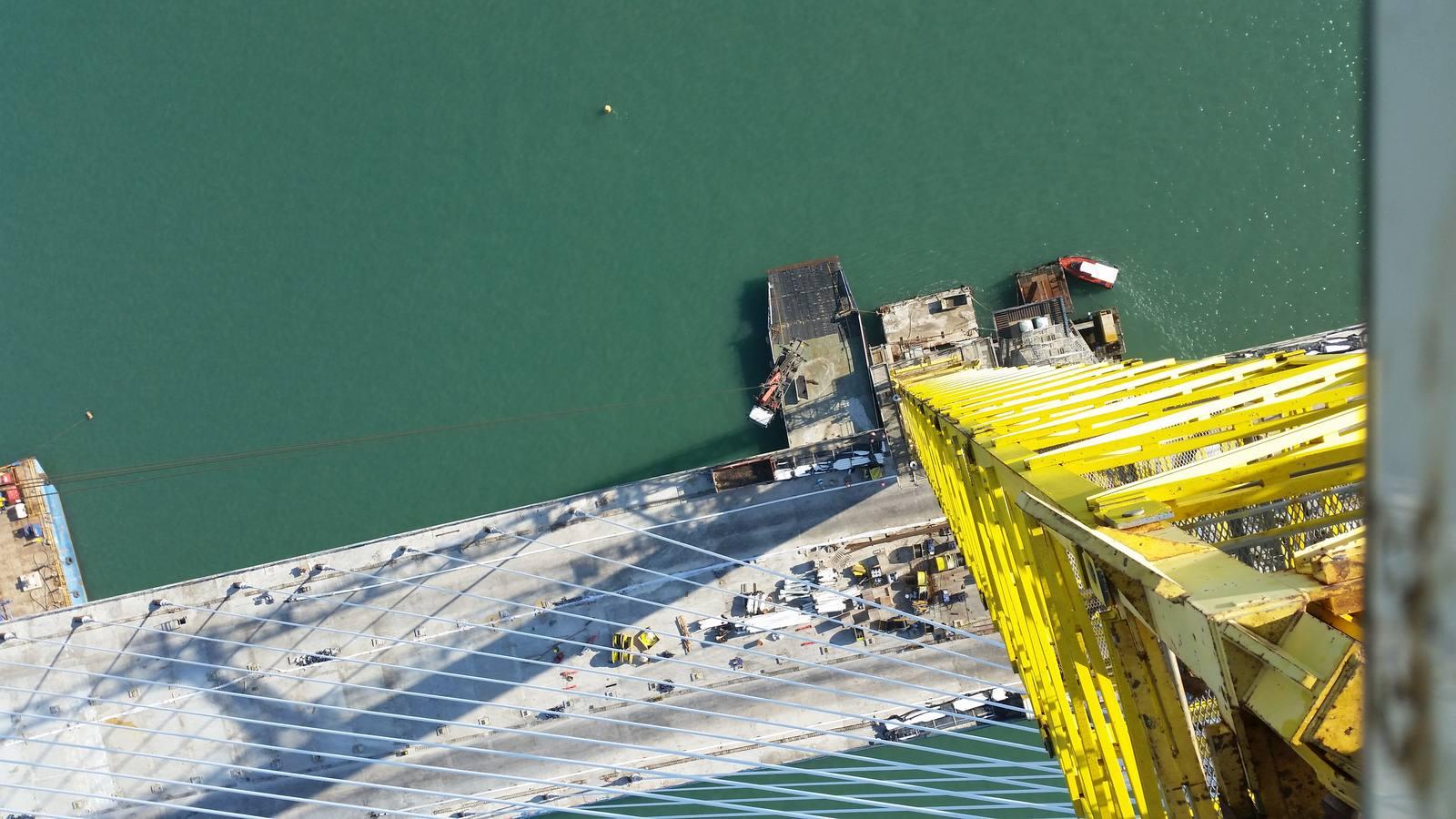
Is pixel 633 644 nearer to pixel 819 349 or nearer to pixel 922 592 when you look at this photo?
pixel 922 592

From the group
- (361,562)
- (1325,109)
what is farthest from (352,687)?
(1325,109)

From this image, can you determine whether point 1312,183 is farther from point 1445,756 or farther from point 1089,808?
point 1445,756

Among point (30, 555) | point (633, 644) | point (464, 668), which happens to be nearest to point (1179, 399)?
point (633, 644)

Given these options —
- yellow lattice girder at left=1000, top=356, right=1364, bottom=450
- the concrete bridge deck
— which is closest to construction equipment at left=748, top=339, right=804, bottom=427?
the concrete bridge deck

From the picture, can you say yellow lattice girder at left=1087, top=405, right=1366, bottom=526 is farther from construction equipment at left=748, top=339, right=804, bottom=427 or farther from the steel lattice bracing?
construction equipment at left=748, top=339, right=804, bottom=427

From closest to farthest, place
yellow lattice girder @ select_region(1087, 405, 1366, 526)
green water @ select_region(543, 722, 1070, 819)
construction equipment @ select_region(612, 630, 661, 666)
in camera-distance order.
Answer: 1. yellow lattice girder @ select_region(1087, 405, 1366, 526)
2. green water @ select_region(543, 722, 1070, 819)
3. construction equipment @ select_region(612, 630, 661, 666)

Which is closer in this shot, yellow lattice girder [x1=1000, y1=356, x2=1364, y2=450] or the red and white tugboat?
yellow lattice girder [x1=1000, y1=356, x2=1364, y2=450]
